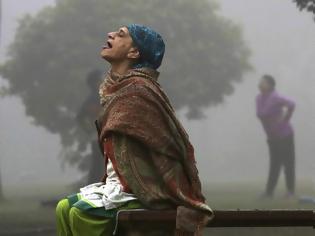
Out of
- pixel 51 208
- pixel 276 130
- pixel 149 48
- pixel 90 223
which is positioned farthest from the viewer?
pixel 276 130

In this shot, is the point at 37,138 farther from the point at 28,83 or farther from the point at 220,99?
the point at 220,99

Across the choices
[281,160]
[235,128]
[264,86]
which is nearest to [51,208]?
[235,128]

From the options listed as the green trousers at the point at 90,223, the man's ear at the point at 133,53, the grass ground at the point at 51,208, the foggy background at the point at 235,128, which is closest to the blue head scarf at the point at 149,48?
the man's ear at the point at 133,53

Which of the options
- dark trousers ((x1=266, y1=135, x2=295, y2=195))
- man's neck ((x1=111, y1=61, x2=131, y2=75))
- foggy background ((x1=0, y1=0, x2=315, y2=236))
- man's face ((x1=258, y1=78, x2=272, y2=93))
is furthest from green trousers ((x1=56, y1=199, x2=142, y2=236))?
man's face ((x1=258, y1=78, x2=272, y2=93))

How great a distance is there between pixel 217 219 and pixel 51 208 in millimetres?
6677

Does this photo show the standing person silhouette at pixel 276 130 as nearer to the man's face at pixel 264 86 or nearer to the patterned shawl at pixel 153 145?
the man's face at pixel 264 86

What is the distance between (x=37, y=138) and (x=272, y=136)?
3.08 meters

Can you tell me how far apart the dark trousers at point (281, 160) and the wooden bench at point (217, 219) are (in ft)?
22.0

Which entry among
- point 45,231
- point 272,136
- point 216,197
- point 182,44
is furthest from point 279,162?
point 45,231

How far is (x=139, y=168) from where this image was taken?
2.35 metres

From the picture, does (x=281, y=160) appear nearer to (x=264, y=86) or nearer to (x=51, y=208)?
(x=264, y=86)

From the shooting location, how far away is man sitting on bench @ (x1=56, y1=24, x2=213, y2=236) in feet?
7.64

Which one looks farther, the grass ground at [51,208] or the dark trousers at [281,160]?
the dark trousers at [281,160]

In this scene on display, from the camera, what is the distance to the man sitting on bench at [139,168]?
2.33 meters
